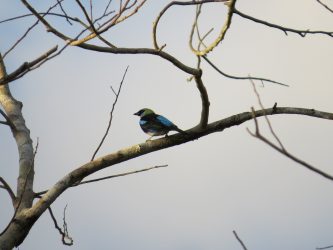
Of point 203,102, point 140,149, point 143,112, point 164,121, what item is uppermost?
point 143,112

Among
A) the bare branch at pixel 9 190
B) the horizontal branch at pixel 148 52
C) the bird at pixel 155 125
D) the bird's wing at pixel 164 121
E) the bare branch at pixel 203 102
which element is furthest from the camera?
the bird at pixel 155 125

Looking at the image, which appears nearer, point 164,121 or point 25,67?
point 25,67

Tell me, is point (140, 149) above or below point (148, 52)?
below

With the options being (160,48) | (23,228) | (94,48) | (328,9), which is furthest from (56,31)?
(23,228)

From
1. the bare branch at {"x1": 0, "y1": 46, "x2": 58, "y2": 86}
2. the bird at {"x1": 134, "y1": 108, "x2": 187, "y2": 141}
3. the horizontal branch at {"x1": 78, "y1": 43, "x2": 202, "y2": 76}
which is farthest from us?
the bird at {"x1": 134, "y1": 108, "x2": 187, "y2": 141}

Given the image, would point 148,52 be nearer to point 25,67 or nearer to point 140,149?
point 140,149

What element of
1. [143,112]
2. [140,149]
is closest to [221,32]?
[140,149]

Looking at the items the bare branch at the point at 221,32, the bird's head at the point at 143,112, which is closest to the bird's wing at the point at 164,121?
the bird's head at the point at 143,112

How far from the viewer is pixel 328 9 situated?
3.65 metres

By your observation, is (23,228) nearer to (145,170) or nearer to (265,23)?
(145,170)

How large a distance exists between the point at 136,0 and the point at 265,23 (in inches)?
62.7

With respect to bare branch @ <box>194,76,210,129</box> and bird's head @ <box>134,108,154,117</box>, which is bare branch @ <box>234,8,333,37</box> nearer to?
bare branch @ <box>194,76,210,129</box>

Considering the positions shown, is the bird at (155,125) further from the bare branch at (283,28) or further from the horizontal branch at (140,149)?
the bare branch at (283,28)

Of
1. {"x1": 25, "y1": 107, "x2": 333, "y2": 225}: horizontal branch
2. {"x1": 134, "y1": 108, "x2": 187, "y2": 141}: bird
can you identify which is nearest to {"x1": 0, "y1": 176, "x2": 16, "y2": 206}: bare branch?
{"x1": 25, "y1": 107, "x2": 333, "y2": 225}: horizontal branch
